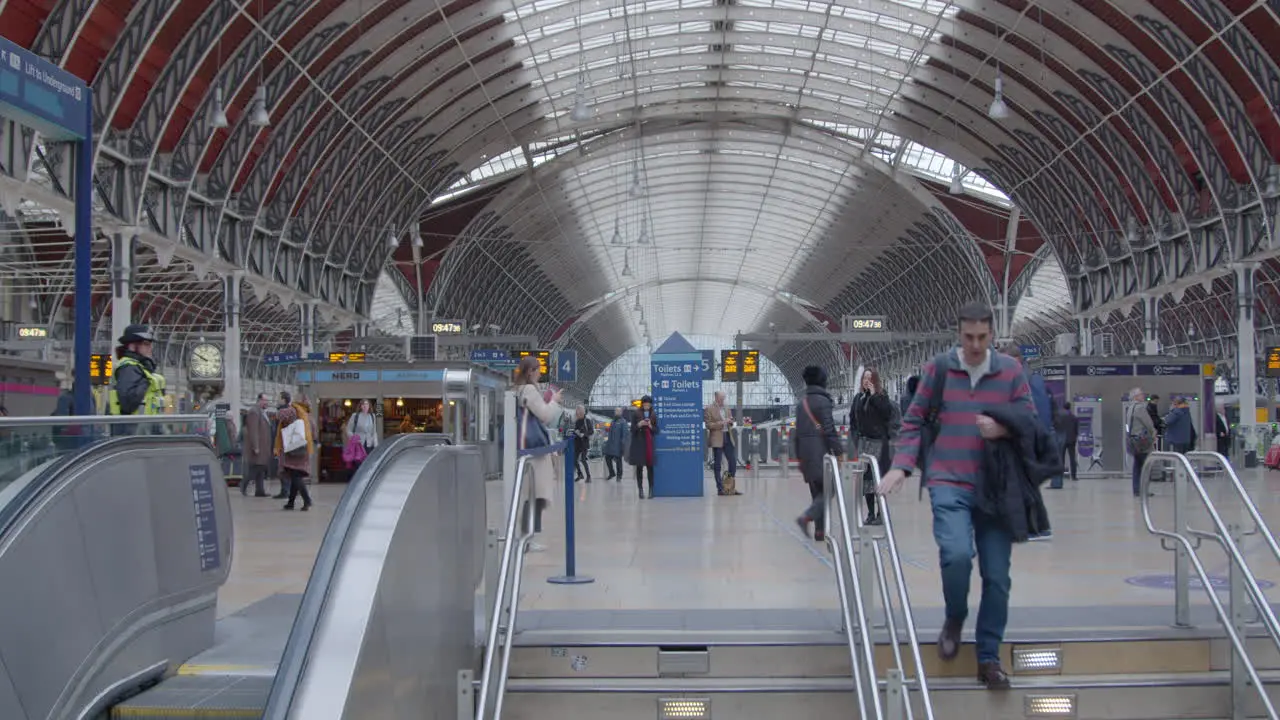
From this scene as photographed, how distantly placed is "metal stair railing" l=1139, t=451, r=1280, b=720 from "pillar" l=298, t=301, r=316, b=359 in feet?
101

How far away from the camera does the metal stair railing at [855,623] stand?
5480mm

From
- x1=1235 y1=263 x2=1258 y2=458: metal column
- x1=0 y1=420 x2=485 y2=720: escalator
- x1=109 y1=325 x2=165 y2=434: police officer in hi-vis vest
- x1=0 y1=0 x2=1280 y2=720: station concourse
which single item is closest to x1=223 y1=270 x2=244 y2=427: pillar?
x1=0 y1=0 x2=1280 y2=720: station concourse

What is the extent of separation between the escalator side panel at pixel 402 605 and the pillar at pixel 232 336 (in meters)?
25.4

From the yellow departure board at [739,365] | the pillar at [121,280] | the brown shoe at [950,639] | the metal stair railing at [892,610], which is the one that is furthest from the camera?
the yellow departure board at [739,365]

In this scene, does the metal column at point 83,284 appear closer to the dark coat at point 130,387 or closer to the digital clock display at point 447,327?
the dark coat at point 130,387

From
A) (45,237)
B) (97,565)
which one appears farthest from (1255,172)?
(45,237)

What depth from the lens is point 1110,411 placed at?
2803 cm

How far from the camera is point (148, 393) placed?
9086 mm

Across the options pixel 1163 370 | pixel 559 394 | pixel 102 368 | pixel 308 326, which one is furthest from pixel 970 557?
pixel 308 326

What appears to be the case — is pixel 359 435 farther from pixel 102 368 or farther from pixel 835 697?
pixel 835 697

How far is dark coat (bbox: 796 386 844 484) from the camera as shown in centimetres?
1130

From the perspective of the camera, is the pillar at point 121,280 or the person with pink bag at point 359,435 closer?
the person with pink bag at point 359,435

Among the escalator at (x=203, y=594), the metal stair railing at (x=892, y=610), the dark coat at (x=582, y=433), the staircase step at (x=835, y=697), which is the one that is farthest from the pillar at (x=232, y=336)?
the metal stair railing at (x=892, y=610)

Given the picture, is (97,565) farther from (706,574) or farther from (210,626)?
(706,574)
